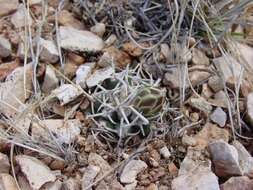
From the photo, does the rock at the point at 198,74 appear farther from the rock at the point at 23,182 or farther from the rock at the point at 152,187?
the rock at the point at 23,182

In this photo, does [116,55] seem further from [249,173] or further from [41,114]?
[249,173]

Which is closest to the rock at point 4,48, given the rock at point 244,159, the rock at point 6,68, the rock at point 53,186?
the rock at point 6,68

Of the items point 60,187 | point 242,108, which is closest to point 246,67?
point 242,108

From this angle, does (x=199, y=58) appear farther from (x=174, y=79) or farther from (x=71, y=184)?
(x=71, y=184)

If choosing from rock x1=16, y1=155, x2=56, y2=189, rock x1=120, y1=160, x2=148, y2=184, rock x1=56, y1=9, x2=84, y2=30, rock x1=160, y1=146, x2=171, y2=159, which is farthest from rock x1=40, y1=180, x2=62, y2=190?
rock x1=56, y1=9, x2=84, y2=30

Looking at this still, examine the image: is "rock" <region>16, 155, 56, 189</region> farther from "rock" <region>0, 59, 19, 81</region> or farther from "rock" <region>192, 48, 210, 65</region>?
"rock" <region>192, 48, 210, 65</region>

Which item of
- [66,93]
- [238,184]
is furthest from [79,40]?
[238,184]
